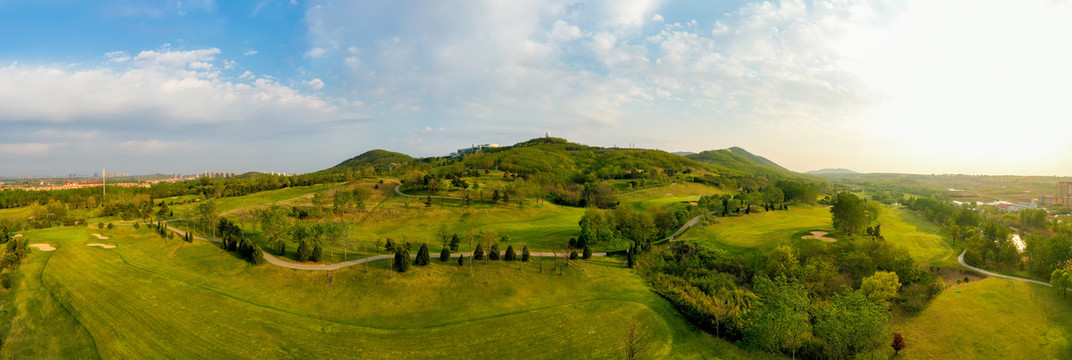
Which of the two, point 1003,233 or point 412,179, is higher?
point 412,179

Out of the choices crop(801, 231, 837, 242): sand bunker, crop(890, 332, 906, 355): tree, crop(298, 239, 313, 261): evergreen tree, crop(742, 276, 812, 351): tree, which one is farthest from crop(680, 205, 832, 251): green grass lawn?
crop(298, 239, 313, 261): evergreen tree

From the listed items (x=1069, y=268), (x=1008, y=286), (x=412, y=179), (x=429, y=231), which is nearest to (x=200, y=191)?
(x=412, y=179)

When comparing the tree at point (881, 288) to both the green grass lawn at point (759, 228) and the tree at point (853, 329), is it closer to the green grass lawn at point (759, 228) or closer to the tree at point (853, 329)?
the tree at point (853, 329)


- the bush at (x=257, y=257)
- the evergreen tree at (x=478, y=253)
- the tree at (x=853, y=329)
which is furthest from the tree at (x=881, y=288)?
the bush at (x=257, y=257)

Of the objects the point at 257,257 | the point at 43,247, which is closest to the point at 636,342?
the point at 257,257

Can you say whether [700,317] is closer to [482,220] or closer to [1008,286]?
[1008,286]

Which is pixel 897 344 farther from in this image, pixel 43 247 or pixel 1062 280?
pixel 43 247
